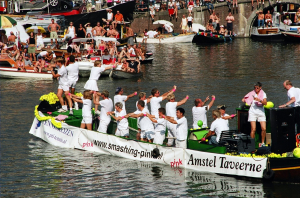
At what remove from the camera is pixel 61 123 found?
1571cm

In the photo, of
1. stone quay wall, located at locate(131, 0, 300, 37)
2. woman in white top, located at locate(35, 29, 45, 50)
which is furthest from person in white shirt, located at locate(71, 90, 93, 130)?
stone quay wall, located at locate(131, 0, 300, 37)

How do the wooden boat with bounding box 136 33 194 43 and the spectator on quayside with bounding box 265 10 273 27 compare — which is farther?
the spectator on quayside with bounding box 265 10 273 27

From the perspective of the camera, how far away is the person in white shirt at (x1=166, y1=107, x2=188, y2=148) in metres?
13.0

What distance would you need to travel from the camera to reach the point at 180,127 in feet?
43.3

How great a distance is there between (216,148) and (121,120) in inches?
124

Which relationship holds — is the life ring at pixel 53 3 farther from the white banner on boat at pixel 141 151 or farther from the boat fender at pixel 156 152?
the boat fender at pixel 156 152

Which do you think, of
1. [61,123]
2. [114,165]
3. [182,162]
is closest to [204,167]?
[182,162]

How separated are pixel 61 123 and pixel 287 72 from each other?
52.8 ft

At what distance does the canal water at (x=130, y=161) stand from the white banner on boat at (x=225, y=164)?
22 centimetres

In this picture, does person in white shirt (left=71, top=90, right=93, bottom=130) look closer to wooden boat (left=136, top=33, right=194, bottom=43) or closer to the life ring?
wooden boat (left=136, top=33, right=194, bottom=43)

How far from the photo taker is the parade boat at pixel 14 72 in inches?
1089

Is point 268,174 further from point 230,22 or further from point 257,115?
point 230,22

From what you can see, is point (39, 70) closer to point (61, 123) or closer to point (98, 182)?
point (61, 123)

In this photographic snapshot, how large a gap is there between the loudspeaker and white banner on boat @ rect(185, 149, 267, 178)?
0.53 metres
